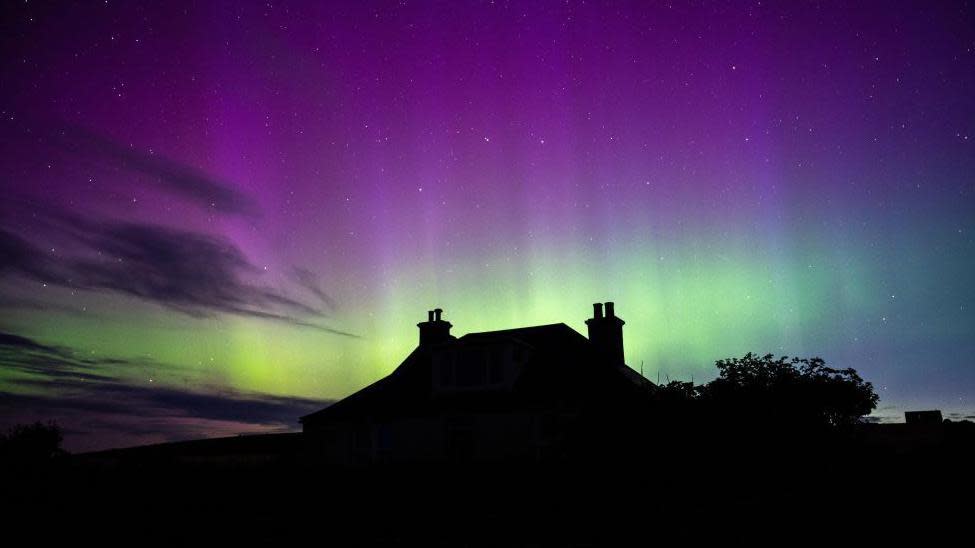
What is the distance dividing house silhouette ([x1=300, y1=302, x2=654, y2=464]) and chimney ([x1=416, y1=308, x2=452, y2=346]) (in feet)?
5.23

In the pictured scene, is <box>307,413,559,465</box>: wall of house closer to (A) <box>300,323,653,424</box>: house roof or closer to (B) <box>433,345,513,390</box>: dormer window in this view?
(A) <box>300,323,653,424</box>: house roof

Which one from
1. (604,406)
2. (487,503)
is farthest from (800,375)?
(487,503)

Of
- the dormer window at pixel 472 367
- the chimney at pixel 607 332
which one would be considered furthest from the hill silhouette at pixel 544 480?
the chimney at pixel 607 332

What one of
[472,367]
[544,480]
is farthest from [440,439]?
[544,480]

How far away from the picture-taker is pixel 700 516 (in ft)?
32.1

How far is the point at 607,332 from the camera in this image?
3106cm

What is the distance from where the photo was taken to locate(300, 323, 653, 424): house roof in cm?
2531

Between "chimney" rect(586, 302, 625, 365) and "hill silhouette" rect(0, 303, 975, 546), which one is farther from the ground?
"chimney" rect(586, 302, 625, 365)

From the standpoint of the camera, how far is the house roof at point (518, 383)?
25312mm

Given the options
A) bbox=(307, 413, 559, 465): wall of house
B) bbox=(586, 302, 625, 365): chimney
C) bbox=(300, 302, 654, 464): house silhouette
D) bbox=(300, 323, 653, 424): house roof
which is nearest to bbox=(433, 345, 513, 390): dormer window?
bbox=(300, 302, 654, 464): house silhouette

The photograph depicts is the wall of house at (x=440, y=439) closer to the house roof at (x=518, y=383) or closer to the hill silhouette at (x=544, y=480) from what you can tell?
the hill silhouette at (x=544, y=480)

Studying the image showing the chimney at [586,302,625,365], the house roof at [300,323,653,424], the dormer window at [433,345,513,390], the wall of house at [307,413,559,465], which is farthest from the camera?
the chimney at [586,302,625,365]

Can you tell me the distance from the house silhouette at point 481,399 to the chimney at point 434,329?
1.59 m

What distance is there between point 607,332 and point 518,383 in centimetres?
678
